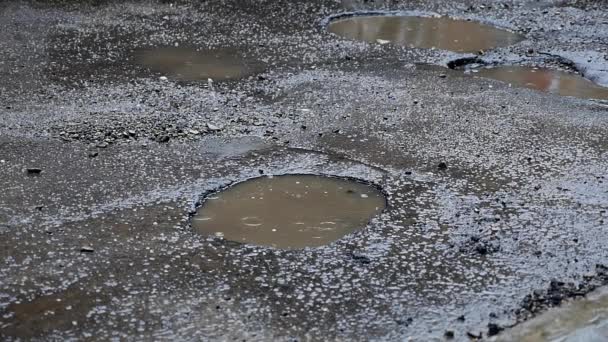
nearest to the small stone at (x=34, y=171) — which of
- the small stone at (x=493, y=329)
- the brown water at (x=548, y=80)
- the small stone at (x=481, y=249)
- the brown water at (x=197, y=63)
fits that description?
the brown water at (x=197, y=63)

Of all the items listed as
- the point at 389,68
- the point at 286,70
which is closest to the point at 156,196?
the point at 286,70

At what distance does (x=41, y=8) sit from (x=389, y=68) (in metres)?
4.11

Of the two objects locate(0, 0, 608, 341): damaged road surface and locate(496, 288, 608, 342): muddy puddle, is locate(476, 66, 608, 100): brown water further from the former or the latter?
locate(496, 288, 608, 342): muddy puddle

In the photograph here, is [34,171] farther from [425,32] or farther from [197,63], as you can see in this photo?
[425,32]

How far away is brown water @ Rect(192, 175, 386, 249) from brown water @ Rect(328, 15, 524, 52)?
10.9ft

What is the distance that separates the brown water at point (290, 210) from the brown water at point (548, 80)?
Result: 2623mm

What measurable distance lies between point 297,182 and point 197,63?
2.59 meters

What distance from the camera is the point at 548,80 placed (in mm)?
7156

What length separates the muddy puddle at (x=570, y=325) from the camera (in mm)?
3721

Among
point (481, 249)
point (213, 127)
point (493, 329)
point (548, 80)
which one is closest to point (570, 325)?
point (493, 329)

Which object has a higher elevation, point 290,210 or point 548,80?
→ point 548,80

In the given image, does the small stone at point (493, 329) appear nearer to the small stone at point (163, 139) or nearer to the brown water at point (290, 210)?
the brown water at point (290, 210)

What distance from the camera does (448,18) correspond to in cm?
896

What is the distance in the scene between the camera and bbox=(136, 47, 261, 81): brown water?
7.07 metres
